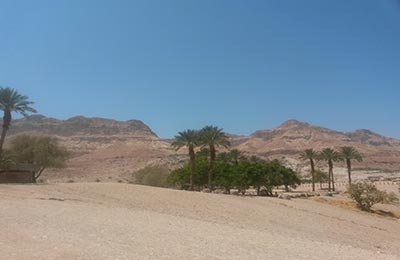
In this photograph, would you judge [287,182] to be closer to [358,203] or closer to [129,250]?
[358,203]

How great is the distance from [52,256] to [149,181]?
61.3 meters

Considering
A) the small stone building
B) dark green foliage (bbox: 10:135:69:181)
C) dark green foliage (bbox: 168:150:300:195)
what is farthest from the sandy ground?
dark green foliage (bbox: 168:150:300:195)

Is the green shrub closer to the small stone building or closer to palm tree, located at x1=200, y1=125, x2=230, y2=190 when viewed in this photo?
palm tree, located at x1=200, y1=125, x2=230, y2=190

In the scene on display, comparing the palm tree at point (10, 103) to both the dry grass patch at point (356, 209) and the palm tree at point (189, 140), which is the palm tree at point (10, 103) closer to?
the palm tree at point (189, 140)

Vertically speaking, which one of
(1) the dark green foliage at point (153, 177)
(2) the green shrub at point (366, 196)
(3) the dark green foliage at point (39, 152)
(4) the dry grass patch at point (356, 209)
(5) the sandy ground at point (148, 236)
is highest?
(3) the dark green foliage at point (39, 152)

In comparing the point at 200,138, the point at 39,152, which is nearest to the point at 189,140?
the point at 200,138

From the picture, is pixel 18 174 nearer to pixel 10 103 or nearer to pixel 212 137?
pixel 10 103

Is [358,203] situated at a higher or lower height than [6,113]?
lower

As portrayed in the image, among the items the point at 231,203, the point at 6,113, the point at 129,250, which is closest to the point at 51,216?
the point at 129,250

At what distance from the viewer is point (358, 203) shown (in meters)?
53.6

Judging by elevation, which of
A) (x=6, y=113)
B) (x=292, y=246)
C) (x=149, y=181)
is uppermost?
(x=6, y=113)

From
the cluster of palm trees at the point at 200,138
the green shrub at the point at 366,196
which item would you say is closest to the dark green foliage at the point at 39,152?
the cluster of palm trees at the point at 200,138

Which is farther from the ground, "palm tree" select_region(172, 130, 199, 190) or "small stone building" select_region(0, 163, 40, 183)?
"palm tree" select_region(172, 130, 199, 190)

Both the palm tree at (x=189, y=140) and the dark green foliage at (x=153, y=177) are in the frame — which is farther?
the dark green foliage at (x=153, y=177)
